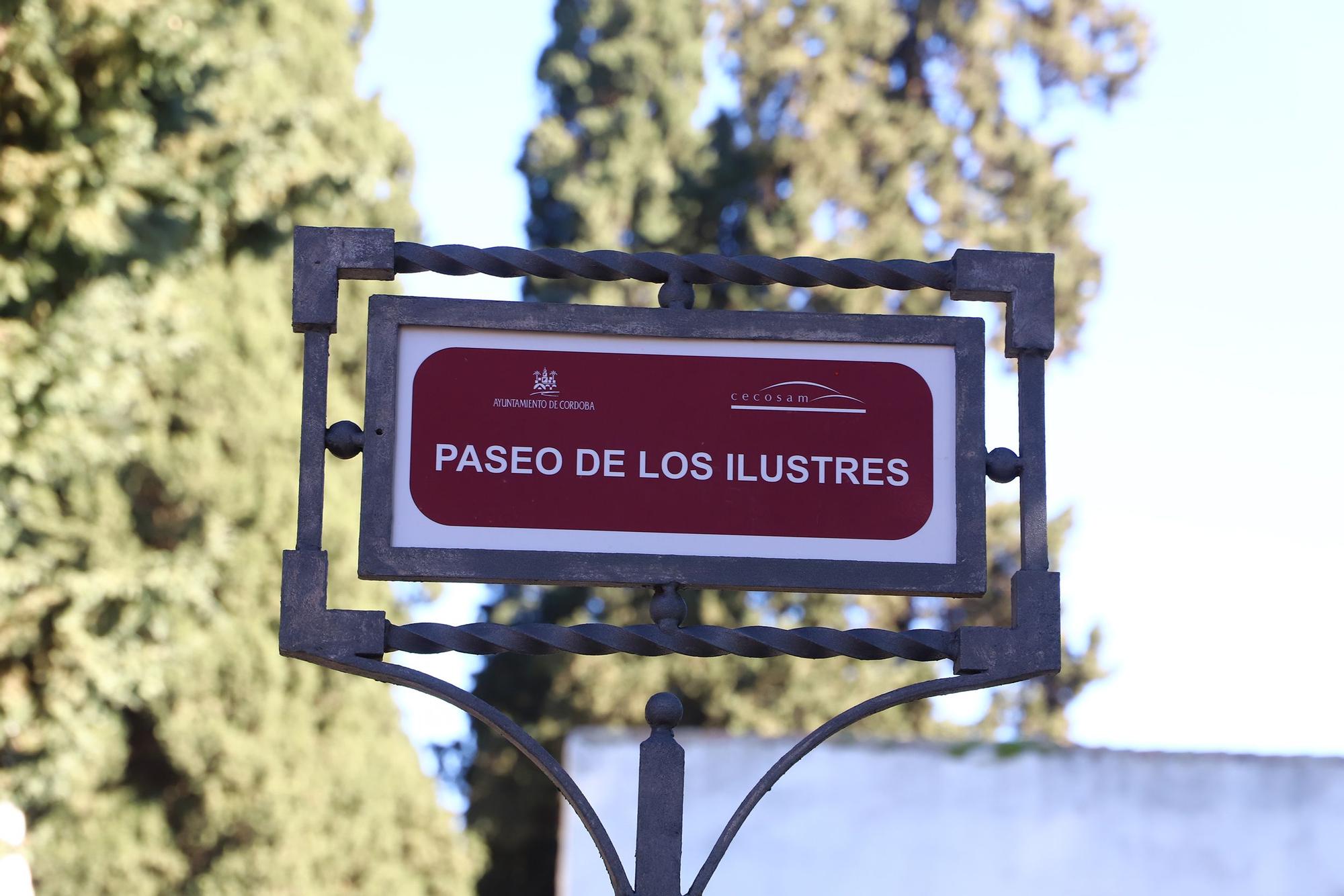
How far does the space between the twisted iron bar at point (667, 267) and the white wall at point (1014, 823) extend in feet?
28.1

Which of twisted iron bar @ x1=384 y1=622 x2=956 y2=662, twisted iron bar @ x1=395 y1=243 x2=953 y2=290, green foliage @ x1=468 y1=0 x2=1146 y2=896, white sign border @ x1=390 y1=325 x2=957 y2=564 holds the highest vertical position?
green foliage @ x1=468 y1=0 x2=1146 y2=896

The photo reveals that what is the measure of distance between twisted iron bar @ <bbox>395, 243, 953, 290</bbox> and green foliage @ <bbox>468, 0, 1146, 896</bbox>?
50.7 feet

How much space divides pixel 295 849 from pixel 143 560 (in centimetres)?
319

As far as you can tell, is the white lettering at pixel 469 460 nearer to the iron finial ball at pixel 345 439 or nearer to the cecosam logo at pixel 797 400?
the iron finial ball at pixel 345 439

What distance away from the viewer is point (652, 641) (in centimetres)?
270

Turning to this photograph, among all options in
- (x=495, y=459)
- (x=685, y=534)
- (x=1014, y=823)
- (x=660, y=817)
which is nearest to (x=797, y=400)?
(x=685, y=534)

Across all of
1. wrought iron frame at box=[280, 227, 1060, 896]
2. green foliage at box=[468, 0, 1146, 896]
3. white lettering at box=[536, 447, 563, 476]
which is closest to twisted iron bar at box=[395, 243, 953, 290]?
wrought iron frame at box=[280, 227, 1060, 896]

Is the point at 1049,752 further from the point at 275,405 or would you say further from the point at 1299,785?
the point at 275,405

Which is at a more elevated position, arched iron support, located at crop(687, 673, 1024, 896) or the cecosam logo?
the cecosam logo

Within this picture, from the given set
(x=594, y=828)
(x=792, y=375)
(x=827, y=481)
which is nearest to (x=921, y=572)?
(x=827, y=481)

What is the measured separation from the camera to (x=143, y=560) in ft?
32.1

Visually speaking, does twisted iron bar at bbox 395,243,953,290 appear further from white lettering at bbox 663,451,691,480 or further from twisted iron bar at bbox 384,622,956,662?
twisted iron bar at bbox 384,622,956,662

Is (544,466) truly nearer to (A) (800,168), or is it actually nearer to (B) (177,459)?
(B) (177,459)

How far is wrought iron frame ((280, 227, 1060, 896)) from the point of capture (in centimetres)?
267
